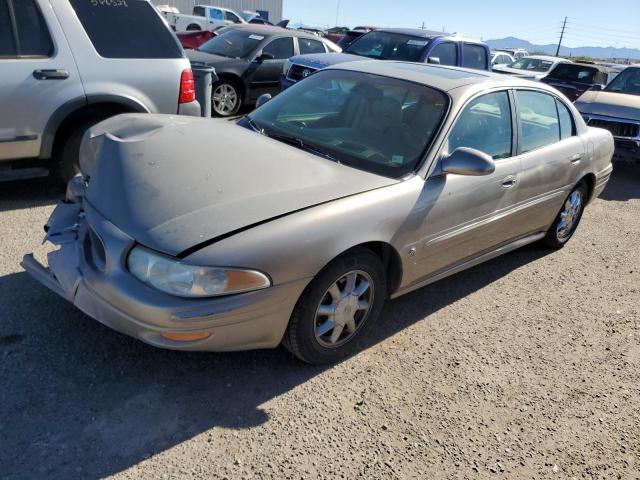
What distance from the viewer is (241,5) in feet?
133

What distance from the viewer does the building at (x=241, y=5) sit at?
36719mm

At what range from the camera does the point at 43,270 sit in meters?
2.94

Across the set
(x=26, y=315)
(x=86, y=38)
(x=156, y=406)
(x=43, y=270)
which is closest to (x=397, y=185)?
Result: (x=156, y=406)

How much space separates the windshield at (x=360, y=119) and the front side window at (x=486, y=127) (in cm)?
17

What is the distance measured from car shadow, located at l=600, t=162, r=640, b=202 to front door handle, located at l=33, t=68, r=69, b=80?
261 inches

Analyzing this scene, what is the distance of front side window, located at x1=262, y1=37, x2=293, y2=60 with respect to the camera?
10117mm

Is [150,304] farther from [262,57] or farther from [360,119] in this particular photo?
[262,57]

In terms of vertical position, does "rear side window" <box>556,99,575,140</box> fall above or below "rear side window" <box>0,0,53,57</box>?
below

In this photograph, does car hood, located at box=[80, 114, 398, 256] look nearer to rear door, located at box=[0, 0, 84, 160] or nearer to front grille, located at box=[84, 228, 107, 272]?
front grille, located at box=[84, 228, 107, 272]

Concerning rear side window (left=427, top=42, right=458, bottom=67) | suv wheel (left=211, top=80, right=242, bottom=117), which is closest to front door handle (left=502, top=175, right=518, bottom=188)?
rear side window (left=427, top=42, right=458, bottom=67)

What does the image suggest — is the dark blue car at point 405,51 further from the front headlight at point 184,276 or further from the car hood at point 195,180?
the front headlight at point 184,276

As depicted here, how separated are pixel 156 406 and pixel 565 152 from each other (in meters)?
3.62

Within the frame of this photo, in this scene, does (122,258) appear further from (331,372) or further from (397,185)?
(397,185)

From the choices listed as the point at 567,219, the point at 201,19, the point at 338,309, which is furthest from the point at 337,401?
the point at 201,19
